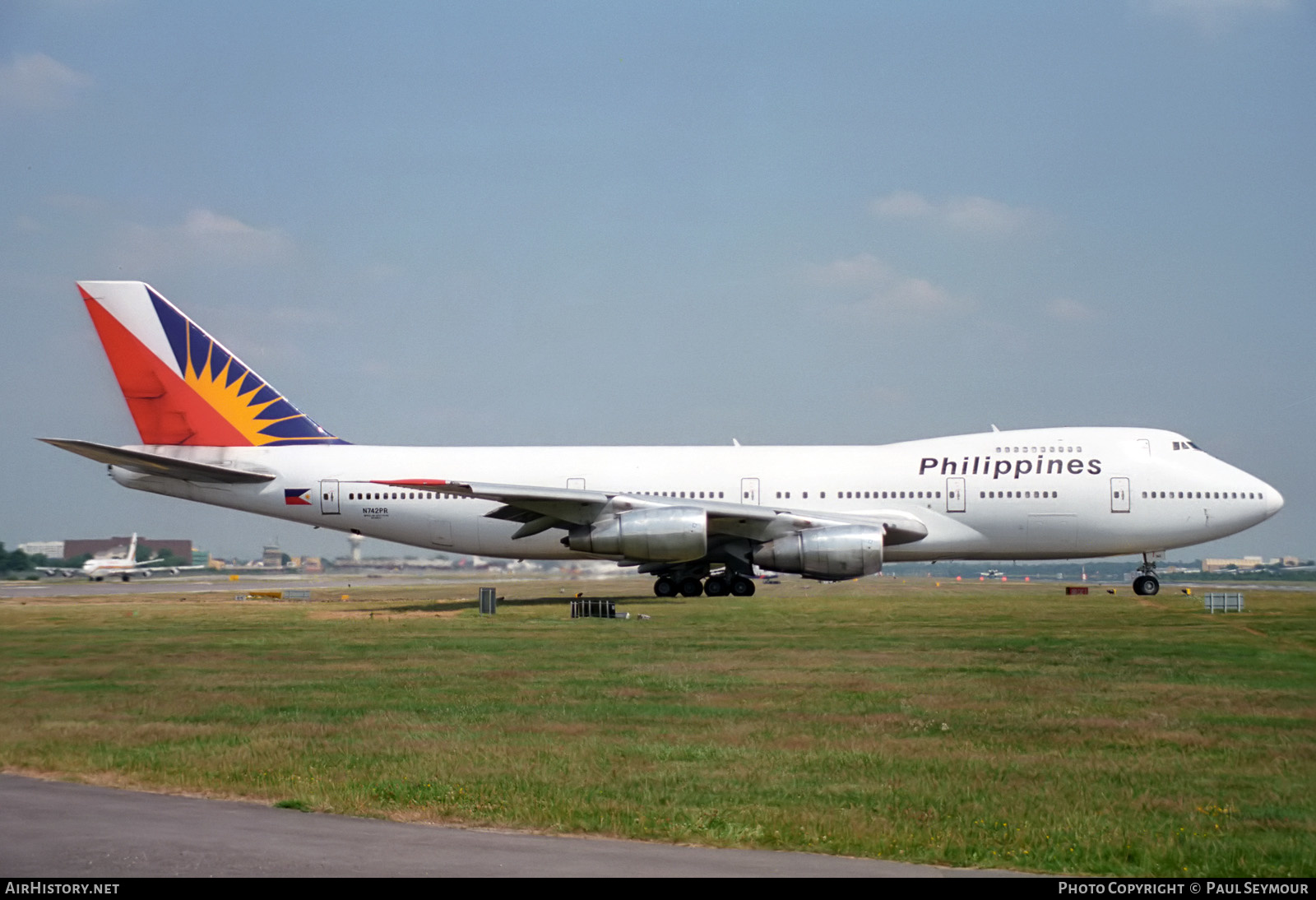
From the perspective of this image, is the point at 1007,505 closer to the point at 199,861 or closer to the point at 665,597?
the point at 665,597

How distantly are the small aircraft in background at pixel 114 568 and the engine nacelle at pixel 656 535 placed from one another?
6178cm

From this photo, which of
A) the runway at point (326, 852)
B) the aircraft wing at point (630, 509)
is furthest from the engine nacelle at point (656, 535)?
the runway at point (326, 852)

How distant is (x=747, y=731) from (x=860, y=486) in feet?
72.3

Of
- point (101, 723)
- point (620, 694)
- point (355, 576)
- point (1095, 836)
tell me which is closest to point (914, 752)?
point (1095, 836)

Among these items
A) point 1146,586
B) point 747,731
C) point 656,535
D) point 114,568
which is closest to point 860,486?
point 656,535

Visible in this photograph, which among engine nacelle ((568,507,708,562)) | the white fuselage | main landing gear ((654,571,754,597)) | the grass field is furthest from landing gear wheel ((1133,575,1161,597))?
engine nacelle ((568,507,708,562))

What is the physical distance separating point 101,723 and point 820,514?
72.5ft

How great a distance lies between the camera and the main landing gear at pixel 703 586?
111ft

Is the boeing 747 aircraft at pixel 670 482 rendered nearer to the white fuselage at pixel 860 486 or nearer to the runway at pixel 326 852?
the white fuselage at pixel 860 486

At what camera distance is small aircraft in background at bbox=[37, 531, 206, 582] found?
289ft

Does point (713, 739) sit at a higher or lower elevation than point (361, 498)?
lower

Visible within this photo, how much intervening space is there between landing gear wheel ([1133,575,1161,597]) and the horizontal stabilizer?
946 inches

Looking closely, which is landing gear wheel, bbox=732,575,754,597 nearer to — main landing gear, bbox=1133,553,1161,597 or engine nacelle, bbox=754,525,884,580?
engine nacelle, bbox=754,525,884,580

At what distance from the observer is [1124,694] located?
46.7 ft
